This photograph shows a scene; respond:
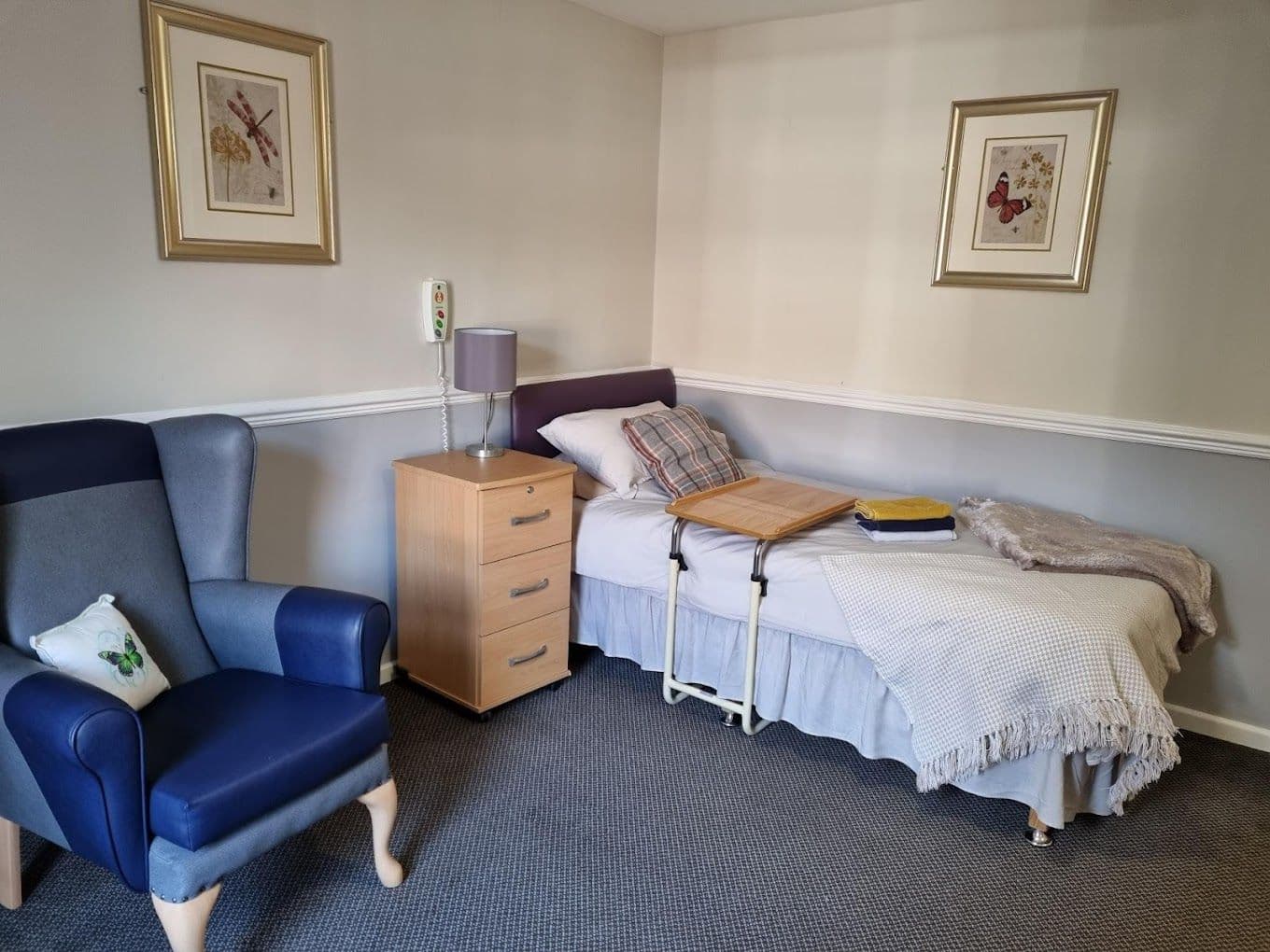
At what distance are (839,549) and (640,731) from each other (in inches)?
35.2

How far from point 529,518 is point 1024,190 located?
213 cm

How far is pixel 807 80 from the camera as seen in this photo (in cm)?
366

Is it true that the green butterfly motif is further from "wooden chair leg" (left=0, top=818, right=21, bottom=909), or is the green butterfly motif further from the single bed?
the single bed

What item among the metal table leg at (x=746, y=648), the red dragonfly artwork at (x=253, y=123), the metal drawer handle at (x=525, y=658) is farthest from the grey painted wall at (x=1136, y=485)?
the red dragonfly artwork at (x=253, y=123)

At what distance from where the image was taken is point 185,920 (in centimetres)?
172

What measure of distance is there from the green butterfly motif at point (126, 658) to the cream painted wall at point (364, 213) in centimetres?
73

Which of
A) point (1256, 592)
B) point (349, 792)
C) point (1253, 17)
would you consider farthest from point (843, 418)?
point (349, 792)

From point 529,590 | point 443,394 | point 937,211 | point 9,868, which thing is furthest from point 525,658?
point 937,211

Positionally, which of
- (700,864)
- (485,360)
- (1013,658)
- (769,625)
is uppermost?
(485,360)

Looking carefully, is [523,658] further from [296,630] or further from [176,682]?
[176,682]

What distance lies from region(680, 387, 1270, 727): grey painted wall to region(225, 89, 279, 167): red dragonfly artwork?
7.60 feet

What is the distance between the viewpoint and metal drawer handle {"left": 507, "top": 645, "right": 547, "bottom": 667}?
301cm

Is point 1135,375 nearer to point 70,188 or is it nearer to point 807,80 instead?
point 807,80

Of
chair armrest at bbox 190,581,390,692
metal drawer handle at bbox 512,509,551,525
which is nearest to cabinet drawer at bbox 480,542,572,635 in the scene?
metal drawer handle at bbox 512,509,551,525
